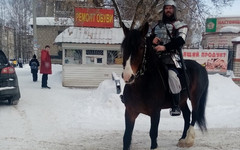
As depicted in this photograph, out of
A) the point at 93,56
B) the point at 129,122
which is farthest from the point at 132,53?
the point at 93,56

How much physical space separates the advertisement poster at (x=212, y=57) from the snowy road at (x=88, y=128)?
15.8ft

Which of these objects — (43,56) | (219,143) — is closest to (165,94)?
(219,143)

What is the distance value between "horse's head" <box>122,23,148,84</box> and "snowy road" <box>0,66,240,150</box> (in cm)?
211

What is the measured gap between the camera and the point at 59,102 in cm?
927

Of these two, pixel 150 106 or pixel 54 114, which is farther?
pixel 54 114

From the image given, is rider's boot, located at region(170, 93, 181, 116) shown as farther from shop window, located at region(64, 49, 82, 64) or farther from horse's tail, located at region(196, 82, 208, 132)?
shop window, located at region(64, 49, 82, 64)

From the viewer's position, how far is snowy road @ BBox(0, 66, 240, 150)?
4906 mm

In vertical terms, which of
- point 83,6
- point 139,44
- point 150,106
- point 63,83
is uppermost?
point 83,6

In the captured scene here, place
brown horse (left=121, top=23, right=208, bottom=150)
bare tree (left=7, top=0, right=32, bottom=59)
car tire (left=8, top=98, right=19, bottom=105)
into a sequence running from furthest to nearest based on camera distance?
bare tree (left=7, top=0, right=32, bottom=59) < car tire (left=8, top=98, right=19, bottom=105) < brown horse (left=121, top=23, right=208, bottom=150)

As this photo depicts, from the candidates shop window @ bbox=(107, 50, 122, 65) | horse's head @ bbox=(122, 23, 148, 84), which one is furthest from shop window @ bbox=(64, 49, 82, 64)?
horse's head @ bbox=(122, 23, 148, 84)

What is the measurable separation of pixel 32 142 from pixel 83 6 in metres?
10.9

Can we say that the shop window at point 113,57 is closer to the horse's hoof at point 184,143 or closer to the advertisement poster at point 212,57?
the advertisement poster at point 212,57

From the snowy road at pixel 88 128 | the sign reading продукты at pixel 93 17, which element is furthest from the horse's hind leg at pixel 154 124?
the sign reading продукты at pixel 93 17

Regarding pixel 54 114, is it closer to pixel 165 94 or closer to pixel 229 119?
pixel 165 94
